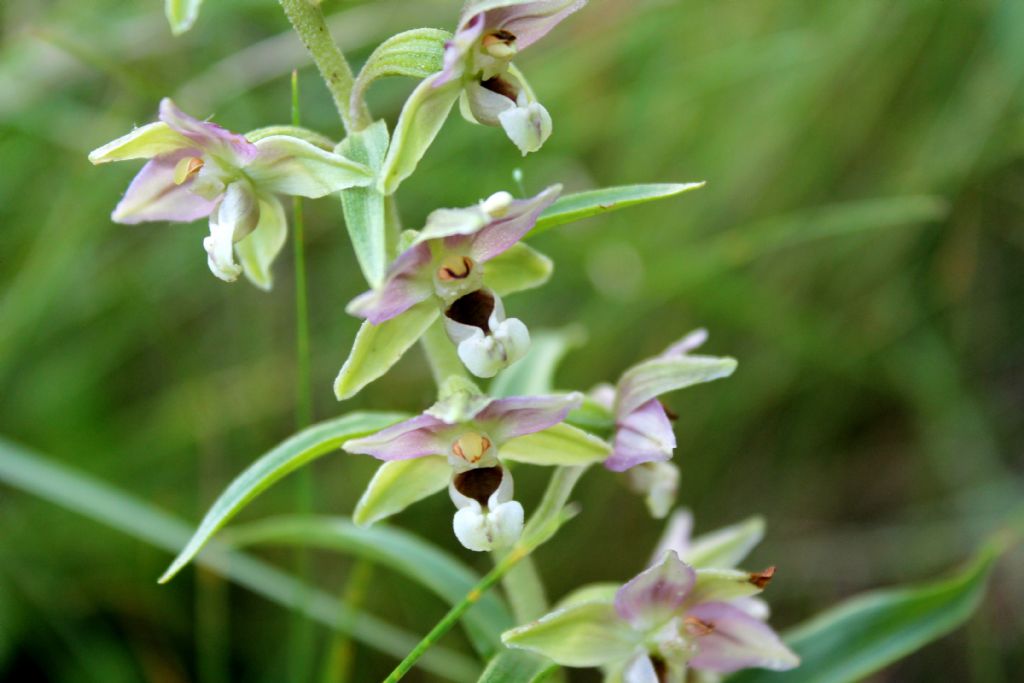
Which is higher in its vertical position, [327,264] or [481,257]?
[327,264]

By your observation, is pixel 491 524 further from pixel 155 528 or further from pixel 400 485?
pixel 155 528

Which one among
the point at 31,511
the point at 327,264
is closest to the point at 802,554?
the point at 327,264

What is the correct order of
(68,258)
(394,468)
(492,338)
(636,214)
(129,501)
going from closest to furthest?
(492,338) < (394,468) < (129,501) < (68,258) < (636,214)

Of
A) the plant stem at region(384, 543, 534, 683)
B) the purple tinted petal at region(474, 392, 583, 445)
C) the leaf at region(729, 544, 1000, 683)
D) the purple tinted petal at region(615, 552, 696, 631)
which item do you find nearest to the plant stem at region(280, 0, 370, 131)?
the purple tinted petal at region(474, 392, 583, 445)

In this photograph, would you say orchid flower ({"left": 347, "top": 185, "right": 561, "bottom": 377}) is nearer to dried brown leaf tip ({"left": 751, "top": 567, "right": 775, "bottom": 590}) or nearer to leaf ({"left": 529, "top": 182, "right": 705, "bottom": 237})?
leaf ({"left": 529, "top": 182, "right": 705, "bottom": 237})

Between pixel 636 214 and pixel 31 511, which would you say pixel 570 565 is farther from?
pixel 31 511

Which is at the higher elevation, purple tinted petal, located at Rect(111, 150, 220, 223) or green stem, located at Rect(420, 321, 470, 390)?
purple tinted petal, located at Rect(111, 150, 220, 223)

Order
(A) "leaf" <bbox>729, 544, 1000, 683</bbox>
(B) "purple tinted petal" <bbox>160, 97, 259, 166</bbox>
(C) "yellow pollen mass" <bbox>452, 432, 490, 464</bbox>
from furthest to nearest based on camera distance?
(A) "leaf" <bbox>729, 544, 1000, 683</bbox>, (C) "yellow pollen mass" <bbox>452, 432, 490, 464</bbox>, (B) "purple tinted petal" <bbox>160, 97, 259, 166</bbox>

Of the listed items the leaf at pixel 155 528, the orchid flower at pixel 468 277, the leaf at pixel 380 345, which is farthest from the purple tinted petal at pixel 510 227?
the leaf at pixel 155 528
